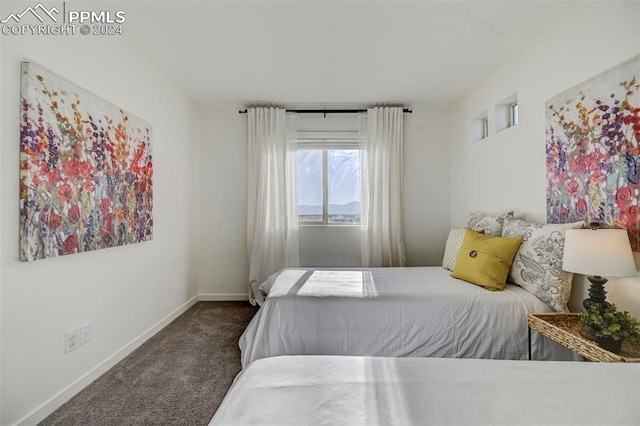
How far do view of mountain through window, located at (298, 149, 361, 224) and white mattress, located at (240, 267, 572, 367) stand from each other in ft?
6.28

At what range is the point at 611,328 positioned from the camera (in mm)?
1360

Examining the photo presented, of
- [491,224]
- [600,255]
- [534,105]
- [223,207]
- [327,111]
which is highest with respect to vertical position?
[327,111]

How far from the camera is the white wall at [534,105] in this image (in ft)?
5.42

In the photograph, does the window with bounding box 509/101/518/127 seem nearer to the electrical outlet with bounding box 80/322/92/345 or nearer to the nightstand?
the nightstand

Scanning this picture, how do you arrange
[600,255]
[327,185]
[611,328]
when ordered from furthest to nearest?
[327,185] < [600,255] < [611,328]

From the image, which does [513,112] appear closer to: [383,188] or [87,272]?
[383,188]

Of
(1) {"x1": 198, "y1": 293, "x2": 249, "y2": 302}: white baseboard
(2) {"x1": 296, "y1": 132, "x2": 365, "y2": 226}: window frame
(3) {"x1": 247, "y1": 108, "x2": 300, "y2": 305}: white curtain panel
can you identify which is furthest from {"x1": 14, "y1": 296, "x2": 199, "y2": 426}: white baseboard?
(2) {"x1": 296, "y1": 132, "x2": 365, "y2": 226}: window frame

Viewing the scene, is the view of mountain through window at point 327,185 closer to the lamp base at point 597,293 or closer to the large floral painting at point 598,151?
the large floral painting at point 598,151

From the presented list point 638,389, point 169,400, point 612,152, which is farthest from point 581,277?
point 169,400

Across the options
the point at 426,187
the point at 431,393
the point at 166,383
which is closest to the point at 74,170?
the point at 166,383

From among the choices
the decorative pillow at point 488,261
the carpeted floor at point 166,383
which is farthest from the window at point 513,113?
the carpeted floor at point 166,383

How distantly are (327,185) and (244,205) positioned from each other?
1131 millimetres

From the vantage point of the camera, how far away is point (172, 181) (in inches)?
123

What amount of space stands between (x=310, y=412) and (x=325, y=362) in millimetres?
234
